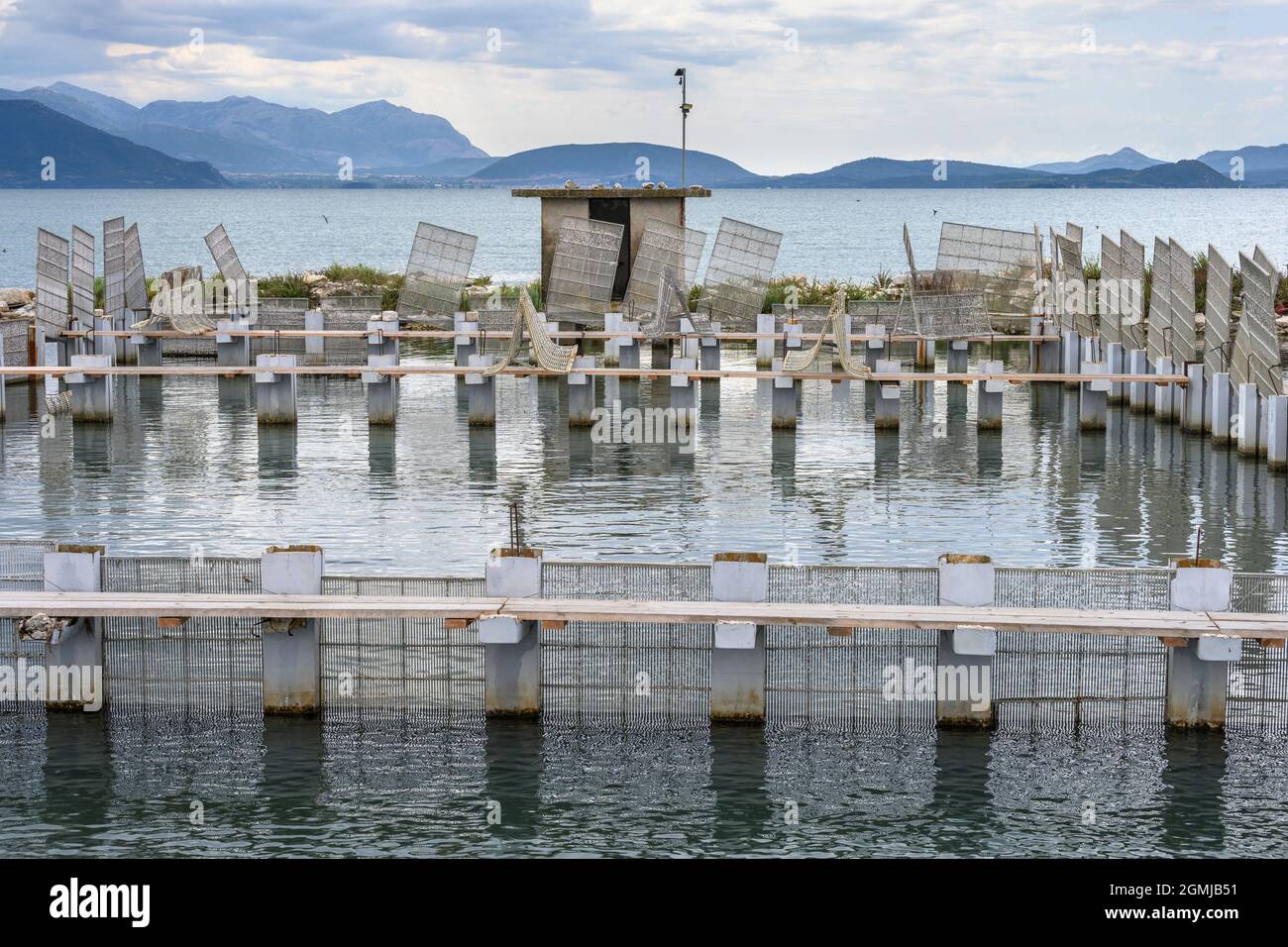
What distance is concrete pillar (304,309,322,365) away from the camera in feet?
155

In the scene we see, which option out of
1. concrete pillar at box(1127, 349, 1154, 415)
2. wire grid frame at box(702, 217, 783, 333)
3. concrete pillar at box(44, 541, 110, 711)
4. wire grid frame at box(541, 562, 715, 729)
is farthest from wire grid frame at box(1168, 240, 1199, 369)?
concrete pillar at box(44, 541, 110, 711)

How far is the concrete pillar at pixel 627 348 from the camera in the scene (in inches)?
1711

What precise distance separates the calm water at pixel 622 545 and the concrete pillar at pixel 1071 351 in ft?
3.86

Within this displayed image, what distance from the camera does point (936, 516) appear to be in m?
30.0

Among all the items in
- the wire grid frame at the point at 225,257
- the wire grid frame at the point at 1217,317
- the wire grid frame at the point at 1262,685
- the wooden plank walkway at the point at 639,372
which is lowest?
the wire grid frame at the point at 1262,685

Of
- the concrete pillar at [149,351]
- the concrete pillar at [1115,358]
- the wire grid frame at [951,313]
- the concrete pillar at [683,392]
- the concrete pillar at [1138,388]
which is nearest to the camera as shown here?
the concrete pillar at [683,392]

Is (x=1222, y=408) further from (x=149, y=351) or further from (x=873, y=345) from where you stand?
(x=149, y=351)

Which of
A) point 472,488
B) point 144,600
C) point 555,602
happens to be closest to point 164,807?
point 144,600

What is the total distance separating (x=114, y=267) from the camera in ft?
157

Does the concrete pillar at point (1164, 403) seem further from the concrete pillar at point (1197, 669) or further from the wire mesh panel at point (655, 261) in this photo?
the concrete pillar at point (1197, 669)

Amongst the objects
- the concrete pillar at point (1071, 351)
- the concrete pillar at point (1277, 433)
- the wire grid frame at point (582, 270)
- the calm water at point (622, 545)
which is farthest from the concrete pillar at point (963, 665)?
the wire grid frame at point (582, 270)

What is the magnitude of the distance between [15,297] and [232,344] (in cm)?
2062
